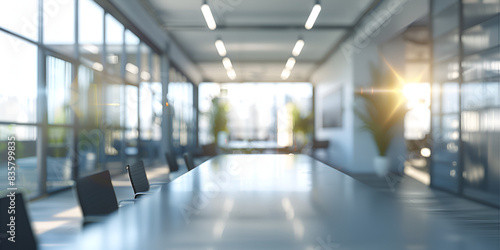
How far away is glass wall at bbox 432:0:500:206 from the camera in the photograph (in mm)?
4117

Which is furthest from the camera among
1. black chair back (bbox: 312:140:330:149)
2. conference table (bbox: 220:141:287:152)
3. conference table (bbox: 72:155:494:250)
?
black chair back (bbox: 312:140:330:149)

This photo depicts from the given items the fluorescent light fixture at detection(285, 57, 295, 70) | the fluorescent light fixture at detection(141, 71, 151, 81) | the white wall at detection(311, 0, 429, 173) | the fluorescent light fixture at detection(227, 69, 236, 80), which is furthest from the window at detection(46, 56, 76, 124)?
the fluorescent light fixture at detection(227, 69, 236, 80)

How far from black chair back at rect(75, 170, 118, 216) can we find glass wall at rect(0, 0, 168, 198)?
98.4 inches

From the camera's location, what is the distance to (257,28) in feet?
24.7

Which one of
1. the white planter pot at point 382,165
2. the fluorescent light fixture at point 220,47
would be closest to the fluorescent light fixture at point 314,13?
the fluorescent light fixture at point 220,47

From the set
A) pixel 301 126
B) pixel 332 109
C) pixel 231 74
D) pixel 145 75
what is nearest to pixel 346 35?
pixel 332 109

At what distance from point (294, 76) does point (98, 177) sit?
1309cm

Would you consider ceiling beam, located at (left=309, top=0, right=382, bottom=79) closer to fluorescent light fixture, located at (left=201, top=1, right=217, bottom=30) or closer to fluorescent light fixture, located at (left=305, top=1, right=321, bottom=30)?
fluorescent light fixture, located at (left=305, top=1, right=321, bottom=30)

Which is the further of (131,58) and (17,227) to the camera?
(131,58)

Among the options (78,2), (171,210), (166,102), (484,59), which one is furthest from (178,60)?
(171,210)

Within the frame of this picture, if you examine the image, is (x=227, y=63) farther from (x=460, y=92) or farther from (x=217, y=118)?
(x=460, y=92)

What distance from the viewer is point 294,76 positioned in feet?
47.5

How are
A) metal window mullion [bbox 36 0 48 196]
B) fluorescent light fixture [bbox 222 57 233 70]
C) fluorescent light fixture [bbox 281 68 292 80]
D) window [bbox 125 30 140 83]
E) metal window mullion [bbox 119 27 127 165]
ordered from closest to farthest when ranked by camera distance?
metal window mullion [bbox 36 0 48 196] → metal window mullion [bbox 119 27 127 165] → window [bbox 125 30 140 83] → fluorescent light fixture [bbox 222 57 233 70] → fluorescent light fixture [bbox 281 68 292 80]

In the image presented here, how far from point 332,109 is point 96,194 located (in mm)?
9106
